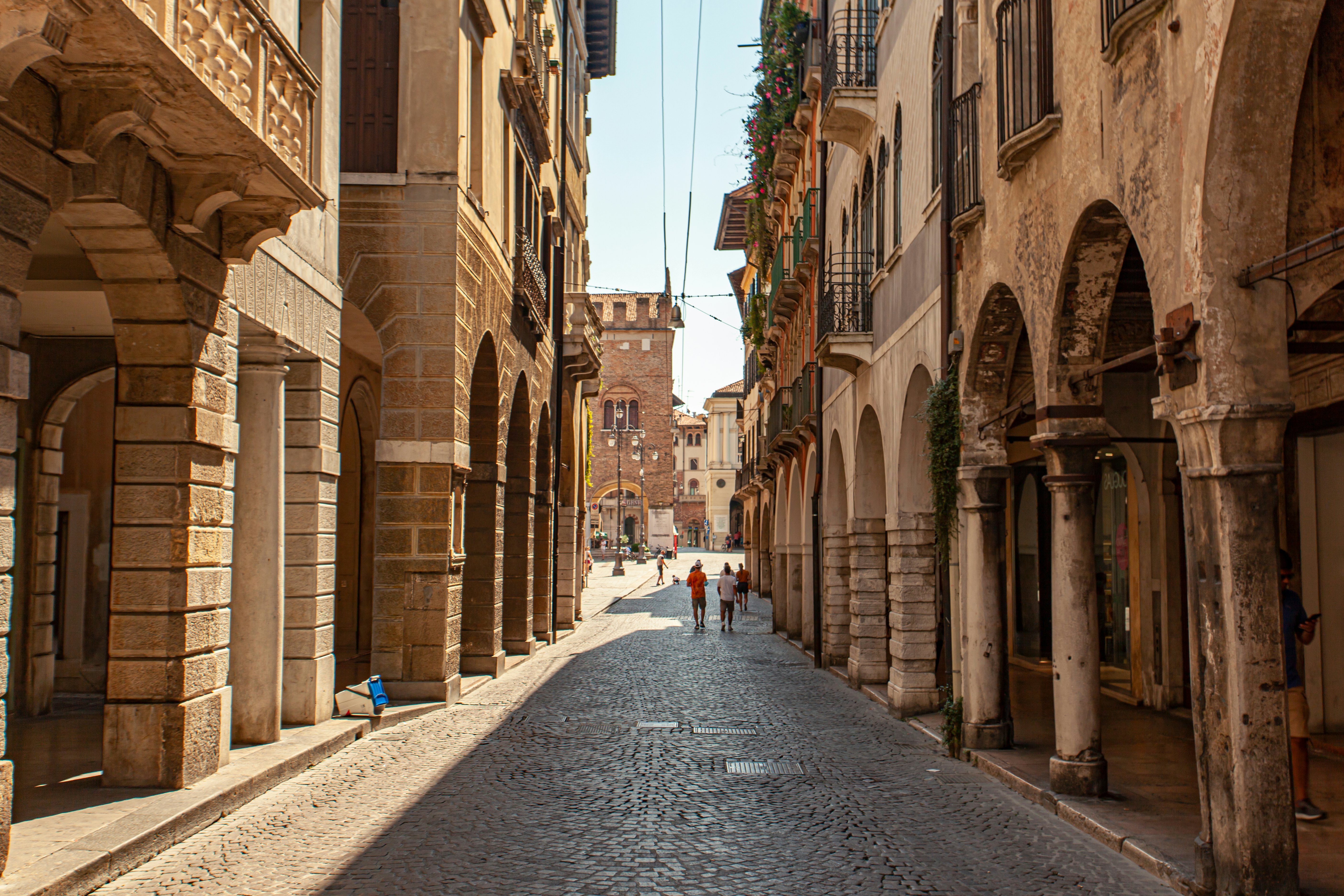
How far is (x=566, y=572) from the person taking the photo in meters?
28.0

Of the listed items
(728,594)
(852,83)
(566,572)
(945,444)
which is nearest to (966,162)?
(945,444)

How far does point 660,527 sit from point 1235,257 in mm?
86312

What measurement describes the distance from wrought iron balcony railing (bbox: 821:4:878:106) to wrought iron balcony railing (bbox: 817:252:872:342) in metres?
2.38

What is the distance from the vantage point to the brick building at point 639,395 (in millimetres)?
86688

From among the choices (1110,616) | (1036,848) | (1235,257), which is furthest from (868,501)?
(1235,257)

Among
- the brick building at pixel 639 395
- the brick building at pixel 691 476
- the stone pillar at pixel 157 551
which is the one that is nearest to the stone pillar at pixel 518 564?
the stone pillar at pixel 157 551

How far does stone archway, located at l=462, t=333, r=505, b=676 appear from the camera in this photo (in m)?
17.5

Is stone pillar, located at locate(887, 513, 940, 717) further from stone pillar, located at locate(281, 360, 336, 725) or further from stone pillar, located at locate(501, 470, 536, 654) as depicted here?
stone pillar, located at locate(501, 470, 536, 654)

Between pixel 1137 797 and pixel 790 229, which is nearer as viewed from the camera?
pixel 1137 797

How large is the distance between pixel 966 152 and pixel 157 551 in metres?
7.87

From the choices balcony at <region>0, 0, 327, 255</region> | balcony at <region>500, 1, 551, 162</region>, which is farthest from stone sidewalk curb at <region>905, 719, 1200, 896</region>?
balcony at <region>500, 1, 551, 162</region>

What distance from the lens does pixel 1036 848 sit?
765cm

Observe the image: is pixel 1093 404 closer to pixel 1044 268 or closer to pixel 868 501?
pixel 1044 268

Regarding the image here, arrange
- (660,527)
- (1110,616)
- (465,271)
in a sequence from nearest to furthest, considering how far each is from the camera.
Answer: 1. (465,271)
2. (1110,616)
3. (660,527)
